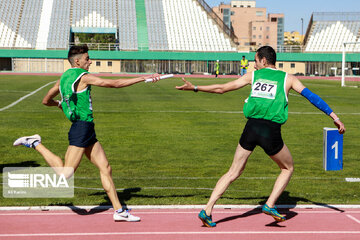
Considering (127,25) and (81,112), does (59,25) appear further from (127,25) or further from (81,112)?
(81,112)

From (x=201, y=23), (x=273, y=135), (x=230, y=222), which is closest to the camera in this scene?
(x=273, y=135)

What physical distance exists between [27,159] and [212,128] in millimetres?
7013

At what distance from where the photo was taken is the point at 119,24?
→ 77.2 meters

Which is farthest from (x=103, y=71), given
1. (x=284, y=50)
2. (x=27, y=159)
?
(x=27, y=159)

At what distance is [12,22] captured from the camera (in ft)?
249

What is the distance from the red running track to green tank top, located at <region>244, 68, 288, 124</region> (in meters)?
1.33

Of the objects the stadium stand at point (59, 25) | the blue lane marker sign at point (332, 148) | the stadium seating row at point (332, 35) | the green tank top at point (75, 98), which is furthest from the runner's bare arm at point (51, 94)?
the stadium seating row at point (332, 35)

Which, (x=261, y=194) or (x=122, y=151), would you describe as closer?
(x=261, y=194)

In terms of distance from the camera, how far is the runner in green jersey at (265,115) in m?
6.41

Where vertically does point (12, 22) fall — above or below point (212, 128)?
above

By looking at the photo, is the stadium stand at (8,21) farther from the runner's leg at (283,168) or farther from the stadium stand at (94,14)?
the runner's leg at (283,168)

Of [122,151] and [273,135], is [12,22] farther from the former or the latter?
[273,135]

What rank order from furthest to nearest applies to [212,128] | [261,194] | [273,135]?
[212,128] < [261,194] < [273,135]

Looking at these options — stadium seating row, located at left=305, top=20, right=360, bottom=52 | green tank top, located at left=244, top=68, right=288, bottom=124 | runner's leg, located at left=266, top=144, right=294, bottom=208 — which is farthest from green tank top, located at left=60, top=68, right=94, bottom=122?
stadium seating row, located at left=305, top=20, right=360, bottom=52
